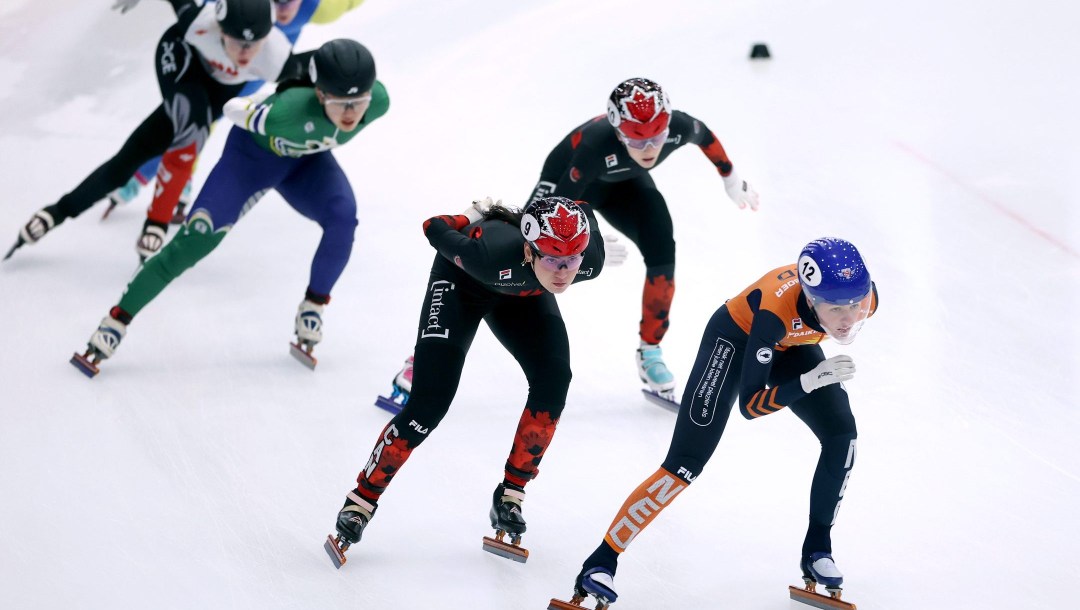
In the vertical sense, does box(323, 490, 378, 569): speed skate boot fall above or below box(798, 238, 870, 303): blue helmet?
below

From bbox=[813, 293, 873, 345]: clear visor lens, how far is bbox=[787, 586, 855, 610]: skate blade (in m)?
0.96

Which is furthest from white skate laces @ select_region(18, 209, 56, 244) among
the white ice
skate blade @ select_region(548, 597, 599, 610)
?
skate blade @ select_region(548, 597, 599, 610)

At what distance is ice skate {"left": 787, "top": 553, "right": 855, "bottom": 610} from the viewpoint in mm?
4516

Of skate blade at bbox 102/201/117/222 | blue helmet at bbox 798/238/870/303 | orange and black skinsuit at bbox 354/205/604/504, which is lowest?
skate blade at bbox 102/201/117/222

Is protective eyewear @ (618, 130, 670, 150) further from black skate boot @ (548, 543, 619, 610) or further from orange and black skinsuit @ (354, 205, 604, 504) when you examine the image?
black skate boot @ (548, 543, 619, 610)

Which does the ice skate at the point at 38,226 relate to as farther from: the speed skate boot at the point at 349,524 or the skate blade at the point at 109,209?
the speed skate boot at the point at 349,524

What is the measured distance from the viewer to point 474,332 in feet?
15.8

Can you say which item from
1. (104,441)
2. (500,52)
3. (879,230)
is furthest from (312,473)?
(500,52)

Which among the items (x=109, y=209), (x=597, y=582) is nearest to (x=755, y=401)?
(x=597, y=582)

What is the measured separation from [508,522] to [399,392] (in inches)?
53.8

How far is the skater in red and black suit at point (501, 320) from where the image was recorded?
457 centimetres

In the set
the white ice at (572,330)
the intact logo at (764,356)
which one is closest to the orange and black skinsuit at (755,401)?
the intact logo at (764,356)

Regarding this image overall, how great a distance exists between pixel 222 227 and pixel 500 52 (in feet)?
14.4

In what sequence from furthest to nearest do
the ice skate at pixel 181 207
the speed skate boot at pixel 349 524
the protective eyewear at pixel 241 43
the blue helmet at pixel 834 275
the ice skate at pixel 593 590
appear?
the ice skate at pixel 181 207 → the protective eyewear at pixel 241 43 → the speed skate boot at pixel 349 524 → the ice skate at pixel 593 590 → the blue helmet at pixel 834 275
